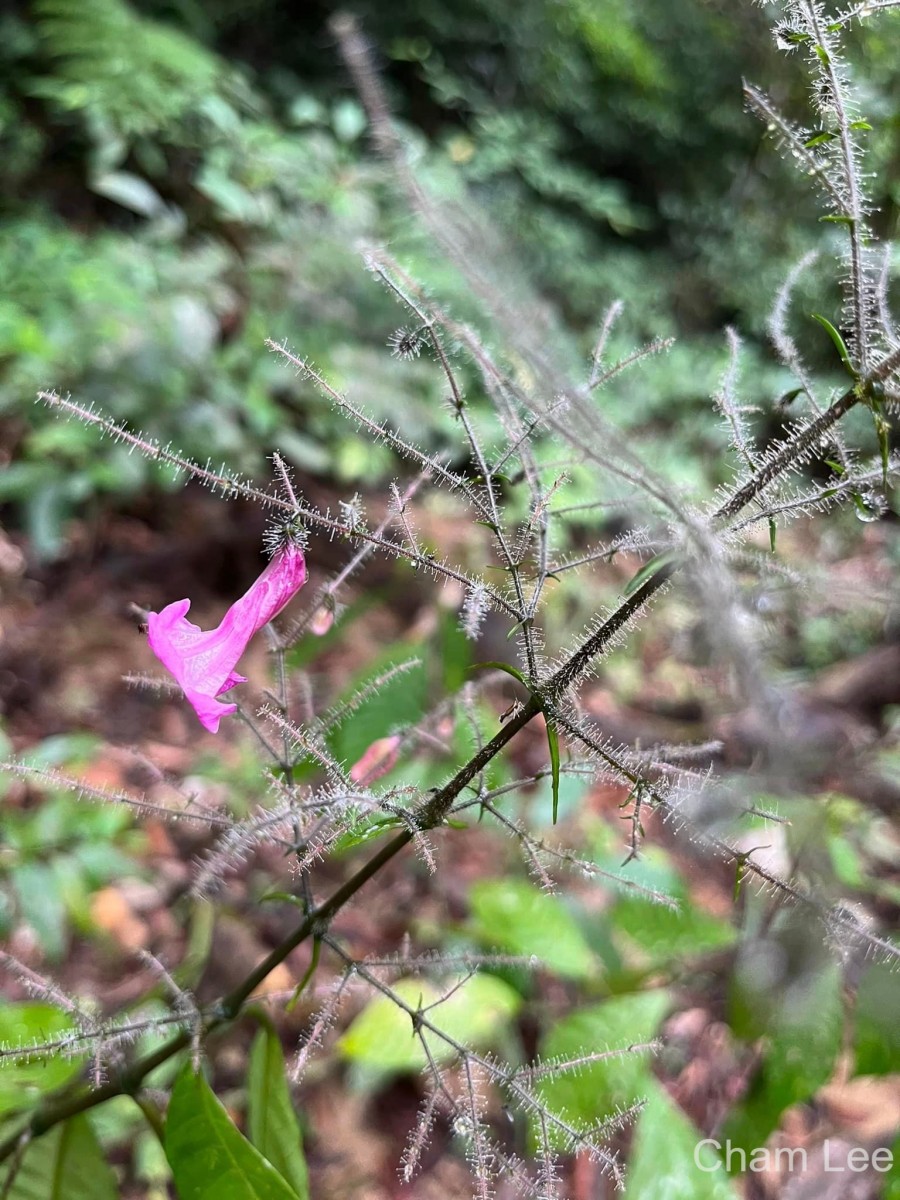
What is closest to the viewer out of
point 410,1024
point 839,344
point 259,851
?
point 839,344

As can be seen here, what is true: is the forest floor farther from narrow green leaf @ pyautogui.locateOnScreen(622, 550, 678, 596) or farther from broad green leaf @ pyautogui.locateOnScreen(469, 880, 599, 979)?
narrow green leaf @ pyautogui.locateOnScreen(622, 550, 678, 596)

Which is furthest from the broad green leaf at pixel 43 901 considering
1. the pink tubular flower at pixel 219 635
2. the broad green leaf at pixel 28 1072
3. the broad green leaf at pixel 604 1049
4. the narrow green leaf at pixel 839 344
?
the narrow green leaf at pixel 839 344

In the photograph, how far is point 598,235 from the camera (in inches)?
Answer: 127

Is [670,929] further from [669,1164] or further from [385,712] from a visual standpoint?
[385,712]

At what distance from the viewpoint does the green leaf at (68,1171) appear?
57cm

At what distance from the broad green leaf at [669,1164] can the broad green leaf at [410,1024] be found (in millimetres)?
211

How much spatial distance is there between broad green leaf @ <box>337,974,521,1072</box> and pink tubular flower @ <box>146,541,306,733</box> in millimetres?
648

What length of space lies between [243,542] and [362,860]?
35.0 inches

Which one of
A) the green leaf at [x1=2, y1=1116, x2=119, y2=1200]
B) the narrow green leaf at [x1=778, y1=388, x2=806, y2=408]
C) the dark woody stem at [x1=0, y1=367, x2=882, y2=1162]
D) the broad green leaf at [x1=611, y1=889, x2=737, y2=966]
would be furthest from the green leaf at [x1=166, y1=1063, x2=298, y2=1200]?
the broad green leaf at [x1=611, y1=889, x2=737, y2=966]

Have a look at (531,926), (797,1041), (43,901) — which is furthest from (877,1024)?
(43,901)

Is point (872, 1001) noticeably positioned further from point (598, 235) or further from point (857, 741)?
point (598, 235)

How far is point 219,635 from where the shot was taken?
0.45 meters

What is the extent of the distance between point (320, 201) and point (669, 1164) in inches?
92.0

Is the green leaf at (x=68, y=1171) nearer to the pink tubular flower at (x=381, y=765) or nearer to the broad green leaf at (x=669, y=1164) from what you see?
the pink tubular flower at (x=381, y=765)
